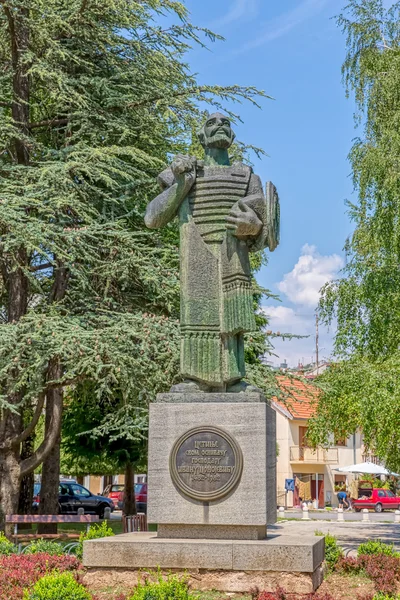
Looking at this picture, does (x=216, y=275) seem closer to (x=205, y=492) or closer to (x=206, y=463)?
(x=206, y=463)

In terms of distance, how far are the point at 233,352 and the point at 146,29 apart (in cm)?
1185

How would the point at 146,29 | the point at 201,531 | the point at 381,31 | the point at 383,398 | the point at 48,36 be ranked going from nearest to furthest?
1. the point at 201,531
2. the point at 383,398
3. the point at 48,36
4. the point at 146,29
5. the point at 381,31

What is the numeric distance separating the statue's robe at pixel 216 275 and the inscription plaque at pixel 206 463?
63 cm

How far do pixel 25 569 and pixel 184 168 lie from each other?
431 cm

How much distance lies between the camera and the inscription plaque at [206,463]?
26.2ft

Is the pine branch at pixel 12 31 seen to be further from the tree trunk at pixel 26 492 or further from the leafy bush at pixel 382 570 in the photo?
the leafy bush at pixel 382 570

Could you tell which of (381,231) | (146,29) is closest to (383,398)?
(381,231)

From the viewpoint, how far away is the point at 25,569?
8.14m

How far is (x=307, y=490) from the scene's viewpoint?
158 feet

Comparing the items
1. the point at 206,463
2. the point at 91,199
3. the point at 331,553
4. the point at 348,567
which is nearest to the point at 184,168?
the point at 206,463

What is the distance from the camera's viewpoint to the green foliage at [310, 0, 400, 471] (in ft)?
50.8

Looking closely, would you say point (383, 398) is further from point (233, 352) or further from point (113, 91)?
point (113, 91)

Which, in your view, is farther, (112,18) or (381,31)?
(381,31)

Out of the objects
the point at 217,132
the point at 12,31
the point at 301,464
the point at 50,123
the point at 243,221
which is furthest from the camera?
the point at 301,464
